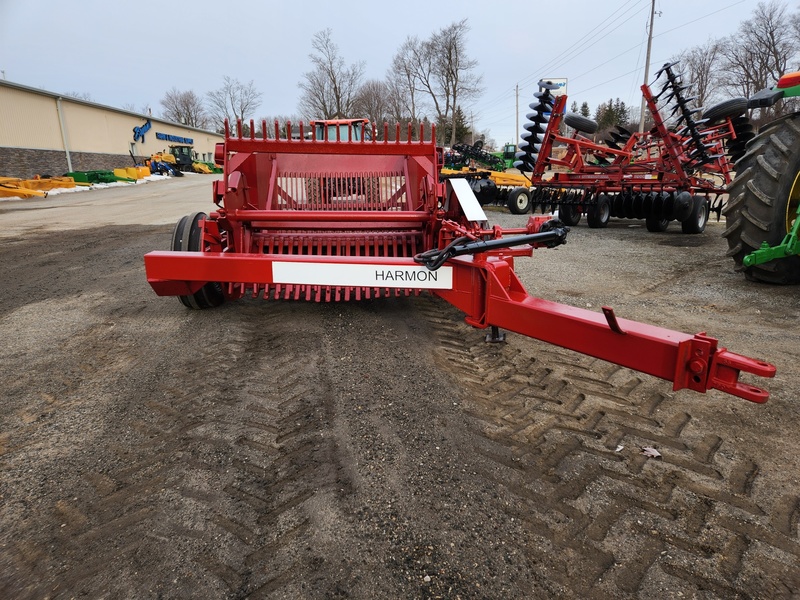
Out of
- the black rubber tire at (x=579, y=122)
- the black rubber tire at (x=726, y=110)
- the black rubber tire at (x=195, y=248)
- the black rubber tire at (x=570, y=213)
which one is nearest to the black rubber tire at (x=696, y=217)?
the black rubber tire at (x=726, y=110)

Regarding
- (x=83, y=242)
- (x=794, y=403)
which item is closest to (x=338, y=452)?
(x=794, y=403)

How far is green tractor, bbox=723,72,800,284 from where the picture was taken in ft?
14.8

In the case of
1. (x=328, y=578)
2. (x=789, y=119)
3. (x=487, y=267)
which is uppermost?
(x=789, y=119)

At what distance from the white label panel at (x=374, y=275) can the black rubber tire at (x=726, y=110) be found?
31.3 ft

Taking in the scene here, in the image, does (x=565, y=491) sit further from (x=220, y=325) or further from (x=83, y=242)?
(x=83, y=242)

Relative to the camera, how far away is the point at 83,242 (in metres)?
8.52

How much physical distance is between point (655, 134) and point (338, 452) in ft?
34.4

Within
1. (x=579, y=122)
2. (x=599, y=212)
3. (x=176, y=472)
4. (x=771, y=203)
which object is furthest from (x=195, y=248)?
(x=599, y=212)

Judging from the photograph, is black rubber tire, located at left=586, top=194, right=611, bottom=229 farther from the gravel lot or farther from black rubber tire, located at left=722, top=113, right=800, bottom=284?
the gravel lot

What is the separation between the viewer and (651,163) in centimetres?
1009

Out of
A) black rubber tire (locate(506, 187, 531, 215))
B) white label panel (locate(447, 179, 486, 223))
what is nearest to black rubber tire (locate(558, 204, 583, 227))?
black rubber tire (locate(506, 187, 531, 215))

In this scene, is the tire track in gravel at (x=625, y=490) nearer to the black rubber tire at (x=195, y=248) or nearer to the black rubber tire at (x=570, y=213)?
the black rubber tire at (x=195, y=248)

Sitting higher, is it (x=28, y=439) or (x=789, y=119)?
(x=789, y=119)

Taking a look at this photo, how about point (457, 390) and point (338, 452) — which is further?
point (457, 390)
